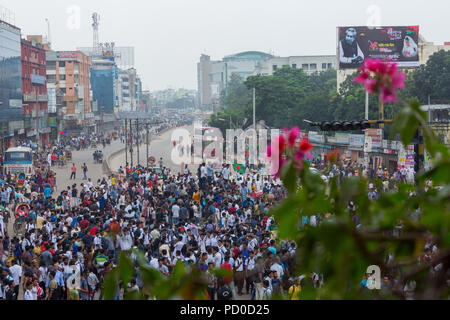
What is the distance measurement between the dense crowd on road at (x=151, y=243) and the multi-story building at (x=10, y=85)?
80.4 feet

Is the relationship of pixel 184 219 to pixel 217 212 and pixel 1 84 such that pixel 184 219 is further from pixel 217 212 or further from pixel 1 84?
pixel 1 84

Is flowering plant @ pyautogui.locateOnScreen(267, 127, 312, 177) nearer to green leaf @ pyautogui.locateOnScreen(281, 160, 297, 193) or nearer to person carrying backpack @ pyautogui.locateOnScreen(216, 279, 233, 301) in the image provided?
green leaf @ pyautogui.locateOnScreen(281, 160, 297, 193)

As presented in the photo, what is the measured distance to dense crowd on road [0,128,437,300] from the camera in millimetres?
10023

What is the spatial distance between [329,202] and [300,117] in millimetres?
48887

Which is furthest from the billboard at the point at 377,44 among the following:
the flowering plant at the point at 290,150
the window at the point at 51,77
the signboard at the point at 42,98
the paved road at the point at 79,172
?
the window at the point at 51,77

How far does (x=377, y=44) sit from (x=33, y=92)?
30.6 metres

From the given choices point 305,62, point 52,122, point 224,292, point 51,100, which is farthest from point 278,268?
point 305,62

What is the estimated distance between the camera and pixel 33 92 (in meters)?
56.3

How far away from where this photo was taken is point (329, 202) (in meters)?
2.38

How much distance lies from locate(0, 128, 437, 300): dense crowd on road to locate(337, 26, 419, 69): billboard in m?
22.0

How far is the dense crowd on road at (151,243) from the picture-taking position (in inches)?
395

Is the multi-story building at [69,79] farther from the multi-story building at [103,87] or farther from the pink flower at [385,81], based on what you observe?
the pink flower at [385,81]

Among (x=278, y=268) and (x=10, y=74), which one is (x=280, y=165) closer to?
(x=278, y=268)
